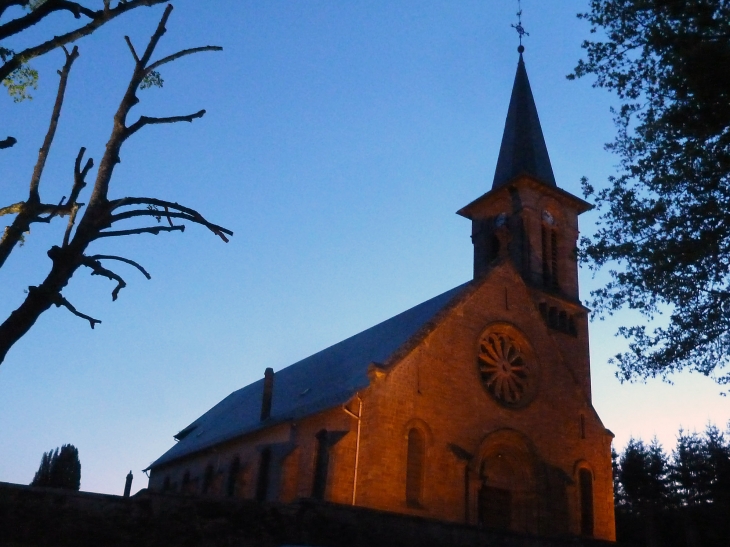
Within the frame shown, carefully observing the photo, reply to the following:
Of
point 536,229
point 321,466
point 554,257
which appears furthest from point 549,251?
point 321,466

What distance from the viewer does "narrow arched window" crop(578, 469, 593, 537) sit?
27688 millimetres

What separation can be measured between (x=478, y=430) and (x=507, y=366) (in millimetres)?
3343

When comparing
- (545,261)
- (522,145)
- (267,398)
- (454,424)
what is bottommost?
(454,424)

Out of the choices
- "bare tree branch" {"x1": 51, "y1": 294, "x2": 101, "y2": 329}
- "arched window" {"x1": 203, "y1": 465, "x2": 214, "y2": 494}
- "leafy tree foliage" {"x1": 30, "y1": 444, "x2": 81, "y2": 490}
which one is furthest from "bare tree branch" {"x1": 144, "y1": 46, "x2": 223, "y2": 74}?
"leafy tree foliage" {"x1": 30, "y1": 444, "x2": 81, "y2": 490}

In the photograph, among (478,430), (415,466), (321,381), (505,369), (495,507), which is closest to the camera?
(415,466)

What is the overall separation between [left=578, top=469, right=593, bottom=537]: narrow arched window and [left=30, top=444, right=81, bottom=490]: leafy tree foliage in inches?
1666

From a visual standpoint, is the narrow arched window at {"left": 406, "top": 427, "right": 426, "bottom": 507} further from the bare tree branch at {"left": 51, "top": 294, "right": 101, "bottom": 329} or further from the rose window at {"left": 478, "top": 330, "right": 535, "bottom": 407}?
the bare tree branch at {"left": 51, "top": 294, "right": 101, "bottom": 329}

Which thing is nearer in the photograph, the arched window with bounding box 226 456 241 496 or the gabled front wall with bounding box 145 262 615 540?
the gabled front wall with bounding box 145 262 615 540

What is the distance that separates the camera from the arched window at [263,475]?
29.0 m

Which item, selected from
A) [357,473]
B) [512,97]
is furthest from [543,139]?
[357,473]

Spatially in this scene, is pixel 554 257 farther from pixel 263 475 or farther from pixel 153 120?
pixel 153 120

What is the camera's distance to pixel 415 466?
79.6 feet

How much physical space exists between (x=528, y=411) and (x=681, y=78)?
15.7 m

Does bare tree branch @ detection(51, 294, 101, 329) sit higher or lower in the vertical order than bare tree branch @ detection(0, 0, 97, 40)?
lower
